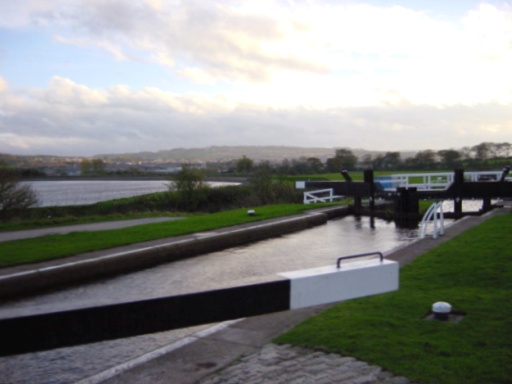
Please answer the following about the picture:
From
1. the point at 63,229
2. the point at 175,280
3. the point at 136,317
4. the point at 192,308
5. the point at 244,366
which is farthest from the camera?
the point at 63,229

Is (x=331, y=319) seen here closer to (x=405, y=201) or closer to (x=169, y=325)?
(x=169, y=325)

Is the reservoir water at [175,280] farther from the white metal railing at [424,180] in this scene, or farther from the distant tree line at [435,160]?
the distant tree line at [435,160]

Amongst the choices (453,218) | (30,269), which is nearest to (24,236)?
(30,269)

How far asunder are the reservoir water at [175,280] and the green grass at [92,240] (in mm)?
1627

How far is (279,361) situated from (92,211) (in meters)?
31.2

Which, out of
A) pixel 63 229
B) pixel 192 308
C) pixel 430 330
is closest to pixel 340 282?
pixel 192 308

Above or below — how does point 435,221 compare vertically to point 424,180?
below

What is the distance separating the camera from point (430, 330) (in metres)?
5.33

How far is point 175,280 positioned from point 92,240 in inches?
165

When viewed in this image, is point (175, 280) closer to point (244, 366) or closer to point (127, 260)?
point (127, 260)

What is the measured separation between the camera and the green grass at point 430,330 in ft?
14.4

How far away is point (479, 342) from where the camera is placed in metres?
4.96

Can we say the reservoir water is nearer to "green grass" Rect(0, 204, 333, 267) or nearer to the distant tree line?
"green grass" Rect(0, 204, 333, 267)

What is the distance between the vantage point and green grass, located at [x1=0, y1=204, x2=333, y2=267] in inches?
417
